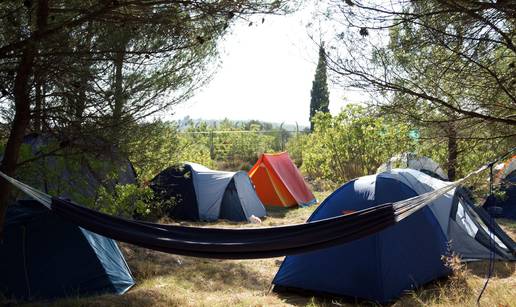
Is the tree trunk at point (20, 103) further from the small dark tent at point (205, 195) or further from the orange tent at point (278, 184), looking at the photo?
the orange tent at point (278, 184)

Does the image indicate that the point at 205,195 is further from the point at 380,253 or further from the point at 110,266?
the point at 380,253

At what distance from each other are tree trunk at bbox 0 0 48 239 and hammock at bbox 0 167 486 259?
2.76 ft

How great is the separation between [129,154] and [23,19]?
45.3 inches

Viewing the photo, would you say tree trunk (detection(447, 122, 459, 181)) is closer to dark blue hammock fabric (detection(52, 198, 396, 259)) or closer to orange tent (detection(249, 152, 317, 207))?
dark blue hammock fabric (detection(52, 198, 396, 259))

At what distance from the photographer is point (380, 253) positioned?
3627mm

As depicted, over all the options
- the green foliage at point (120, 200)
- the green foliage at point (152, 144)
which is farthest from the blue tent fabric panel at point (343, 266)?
the green foliage at point (120, 200)

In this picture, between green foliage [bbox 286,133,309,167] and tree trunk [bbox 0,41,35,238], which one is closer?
tree trunk [bbox 0,41,35,238]

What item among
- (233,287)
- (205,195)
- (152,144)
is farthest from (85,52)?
(205,195)

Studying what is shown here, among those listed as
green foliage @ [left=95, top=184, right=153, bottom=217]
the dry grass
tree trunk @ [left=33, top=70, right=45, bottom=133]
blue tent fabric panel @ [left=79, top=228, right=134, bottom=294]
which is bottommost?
the dry grass

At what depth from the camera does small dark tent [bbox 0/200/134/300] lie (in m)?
3.58

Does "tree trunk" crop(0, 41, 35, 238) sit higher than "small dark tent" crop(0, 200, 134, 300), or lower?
higher

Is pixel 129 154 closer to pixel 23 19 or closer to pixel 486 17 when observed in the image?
pixel 23 19

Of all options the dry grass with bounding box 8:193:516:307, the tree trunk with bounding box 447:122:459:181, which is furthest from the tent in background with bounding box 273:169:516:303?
the tree trunk with bounding box 447:122:459:181

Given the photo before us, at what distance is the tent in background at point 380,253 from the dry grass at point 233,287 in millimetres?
106
